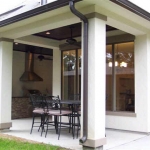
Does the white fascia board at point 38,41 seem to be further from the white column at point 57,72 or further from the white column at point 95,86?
the white column at point 95,86

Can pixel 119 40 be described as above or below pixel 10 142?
above

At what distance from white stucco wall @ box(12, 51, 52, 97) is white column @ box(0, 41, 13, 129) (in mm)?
3640

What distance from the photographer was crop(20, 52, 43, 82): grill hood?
428 inches

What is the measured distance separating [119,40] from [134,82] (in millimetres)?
A: 1388

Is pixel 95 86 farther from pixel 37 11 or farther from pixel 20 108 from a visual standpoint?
pixel 20 108

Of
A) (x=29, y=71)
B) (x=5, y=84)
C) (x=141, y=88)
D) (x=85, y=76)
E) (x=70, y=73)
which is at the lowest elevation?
(x=141, y=88)

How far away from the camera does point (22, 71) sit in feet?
36.8

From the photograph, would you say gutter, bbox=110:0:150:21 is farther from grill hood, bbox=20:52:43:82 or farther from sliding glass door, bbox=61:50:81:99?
grill hood, bbox=20:52:43:82

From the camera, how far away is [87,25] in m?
4.96

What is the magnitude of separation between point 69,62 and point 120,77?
88.5 inches

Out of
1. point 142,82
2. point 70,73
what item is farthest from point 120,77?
point 70,73

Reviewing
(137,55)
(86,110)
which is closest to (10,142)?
(86,110)

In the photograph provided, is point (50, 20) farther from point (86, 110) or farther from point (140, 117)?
point (140, 117)

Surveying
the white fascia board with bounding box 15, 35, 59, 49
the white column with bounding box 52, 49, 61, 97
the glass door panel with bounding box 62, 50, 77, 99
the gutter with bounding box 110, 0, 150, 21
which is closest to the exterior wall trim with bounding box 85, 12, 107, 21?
the gutter with bounding box 110, 0, 150, 21
